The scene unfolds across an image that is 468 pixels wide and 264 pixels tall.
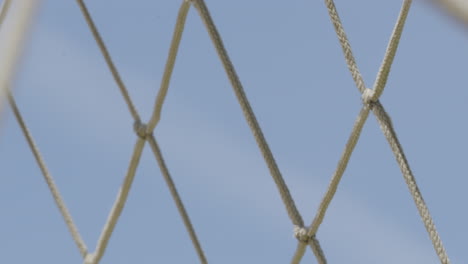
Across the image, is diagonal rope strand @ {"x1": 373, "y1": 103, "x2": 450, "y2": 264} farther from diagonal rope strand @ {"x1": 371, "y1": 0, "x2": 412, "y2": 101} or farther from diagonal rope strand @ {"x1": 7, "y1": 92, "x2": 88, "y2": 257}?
diagonal rope strand @ {"x1": 7, "y1": 92, "x2": 88, "y2": 257}

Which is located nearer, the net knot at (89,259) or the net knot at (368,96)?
the net knot at (368,96)

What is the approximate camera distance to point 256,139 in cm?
132

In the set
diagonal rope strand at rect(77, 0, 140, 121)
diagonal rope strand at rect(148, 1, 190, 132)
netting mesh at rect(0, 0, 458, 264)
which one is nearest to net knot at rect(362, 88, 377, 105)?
netting mesh at rect(0, 0, 458, 264)

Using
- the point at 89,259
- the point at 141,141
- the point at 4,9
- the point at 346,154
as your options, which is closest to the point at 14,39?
the point at 4,9

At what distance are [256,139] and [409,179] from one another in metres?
0.24

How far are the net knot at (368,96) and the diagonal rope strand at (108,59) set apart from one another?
1.39 feet

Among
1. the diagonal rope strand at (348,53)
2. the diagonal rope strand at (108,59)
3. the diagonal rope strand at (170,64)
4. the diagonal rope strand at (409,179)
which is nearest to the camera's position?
the diagonal rope strand at (409,179)

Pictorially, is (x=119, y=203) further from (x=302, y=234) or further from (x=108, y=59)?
(x=302, y=234)

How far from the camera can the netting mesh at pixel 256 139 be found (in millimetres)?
1163

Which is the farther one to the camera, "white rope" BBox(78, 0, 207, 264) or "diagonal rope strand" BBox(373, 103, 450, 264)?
"white rope" BBox(78, 0, 207, 264)

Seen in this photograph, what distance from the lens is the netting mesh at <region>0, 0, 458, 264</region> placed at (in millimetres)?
1163

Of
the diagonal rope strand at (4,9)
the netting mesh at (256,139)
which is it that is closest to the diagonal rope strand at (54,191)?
the netting mesh at (256,139)

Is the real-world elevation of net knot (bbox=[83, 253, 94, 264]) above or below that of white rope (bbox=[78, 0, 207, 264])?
below

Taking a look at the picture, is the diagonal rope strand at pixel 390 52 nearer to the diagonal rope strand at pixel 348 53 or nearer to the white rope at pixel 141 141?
the diagonal rope strand at pixel 348 53
